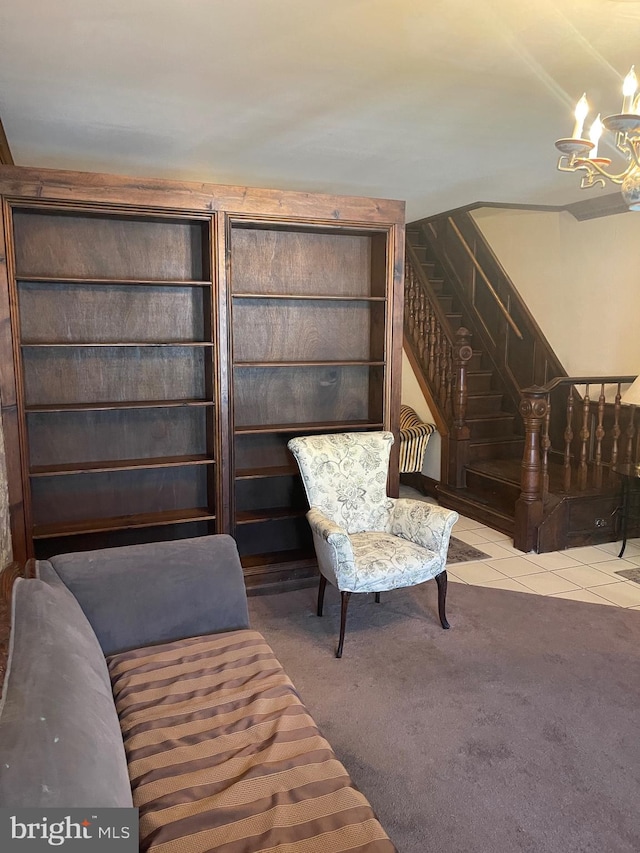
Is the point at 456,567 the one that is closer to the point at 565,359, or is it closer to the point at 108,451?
the point at 108,451

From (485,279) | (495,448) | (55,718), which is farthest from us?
(485,279)

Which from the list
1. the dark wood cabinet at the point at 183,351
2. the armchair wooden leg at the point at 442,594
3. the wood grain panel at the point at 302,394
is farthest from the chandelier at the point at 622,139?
the armchair wooden leg at the point at 442,594

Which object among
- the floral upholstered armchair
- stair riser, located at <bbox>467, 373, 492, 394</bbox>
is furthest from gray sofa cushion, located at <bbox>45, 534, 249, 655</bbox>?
stair riser, located at <bbox>467, 373, 492, 394</bbox>

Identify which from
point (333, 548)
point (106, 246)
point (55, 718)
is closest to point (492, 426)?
point (333, 548)

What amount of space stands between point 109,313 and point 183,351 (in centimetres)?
43

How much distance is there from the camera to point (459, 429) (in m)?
5.46

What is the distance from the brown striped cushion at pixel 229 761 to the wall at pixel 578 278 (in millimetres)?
4221

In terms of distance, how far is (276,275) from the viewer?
12.1 feet

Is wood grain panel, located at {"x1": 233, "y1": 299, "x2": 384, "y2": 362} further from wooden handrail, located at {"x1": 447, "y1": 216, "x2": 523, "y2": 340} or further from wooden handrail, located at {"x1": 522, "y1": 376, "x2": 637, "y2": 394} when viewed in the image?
wooden handrail, located at {"x1": 447, "y1": 216, "x2": 523, "y2": 340}

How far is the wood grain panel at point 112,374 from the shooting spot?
3.29 meters

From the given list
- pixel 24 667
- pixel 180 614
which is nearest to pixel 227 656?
pixel 180 614

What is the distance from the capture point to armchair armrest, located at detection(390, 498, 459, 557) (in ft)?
10.2

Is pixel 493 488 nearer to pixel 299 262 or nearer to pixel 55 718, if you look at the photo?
pixel 299 262

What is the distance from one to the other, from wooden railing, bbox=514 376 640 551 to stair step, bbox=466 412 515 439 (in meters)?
0.71
